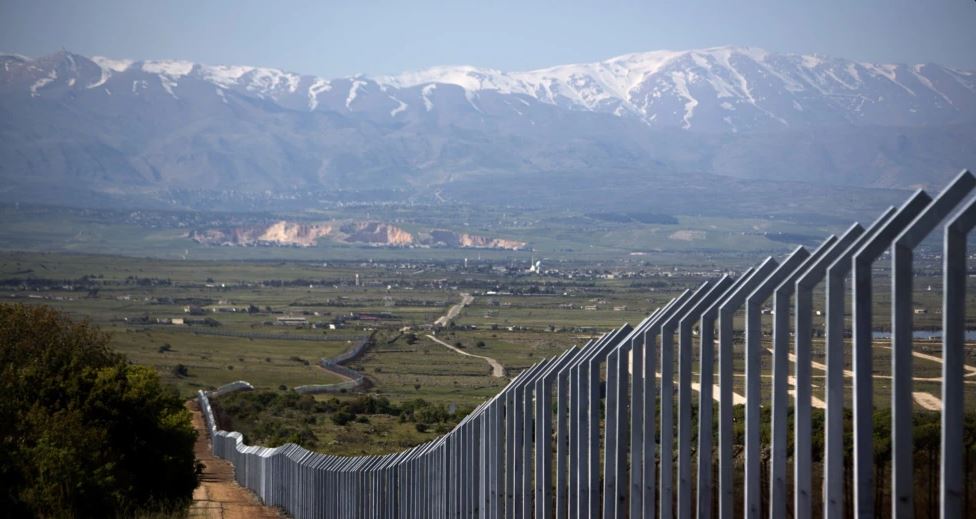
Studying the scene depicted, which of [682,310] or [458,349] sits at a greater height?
[682,310]

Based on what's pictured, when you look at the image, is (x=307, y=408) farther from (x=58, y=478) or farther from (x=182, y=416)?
(x=58, y=478)

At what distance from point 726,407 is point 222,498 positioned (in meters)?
22.1

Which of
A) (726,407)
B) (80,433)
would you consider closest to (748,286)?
(726,407)

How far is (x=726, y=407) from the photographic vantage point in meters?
6.88

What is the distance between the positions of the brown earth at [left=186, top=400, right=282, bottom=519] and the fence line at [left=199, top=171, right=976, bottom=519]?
32.7 ft

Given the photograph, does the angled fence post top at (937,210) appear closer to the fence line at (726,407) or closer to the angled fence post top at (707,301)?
the fence line at (726,407)

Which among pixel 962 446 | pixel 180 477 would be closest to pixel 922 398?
pixel 962 446

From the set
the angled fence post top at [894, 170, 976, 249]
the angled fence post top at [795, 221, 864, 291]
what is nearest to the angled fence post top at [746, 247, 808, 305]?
the angled fence post top at [795, 221, 864, 291]

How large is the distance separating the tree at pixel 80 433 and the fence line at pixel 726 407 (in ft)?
20.8

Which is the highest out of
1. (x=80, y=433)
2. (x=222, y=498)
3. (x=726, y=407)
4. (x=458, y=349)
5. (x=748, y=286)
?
(x=748, y=286)

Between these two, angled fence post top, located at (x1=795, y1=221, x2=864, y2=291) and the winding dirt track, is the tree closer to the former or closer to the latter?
angled fence post top, located at (x1=795, y1=221, x2=864, y2=291)

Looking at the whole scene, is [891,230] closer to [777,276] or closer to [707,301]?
[777,276]

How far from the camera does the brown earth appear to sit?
22.8 metres

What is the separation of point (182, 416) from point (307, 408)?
25.1 m
